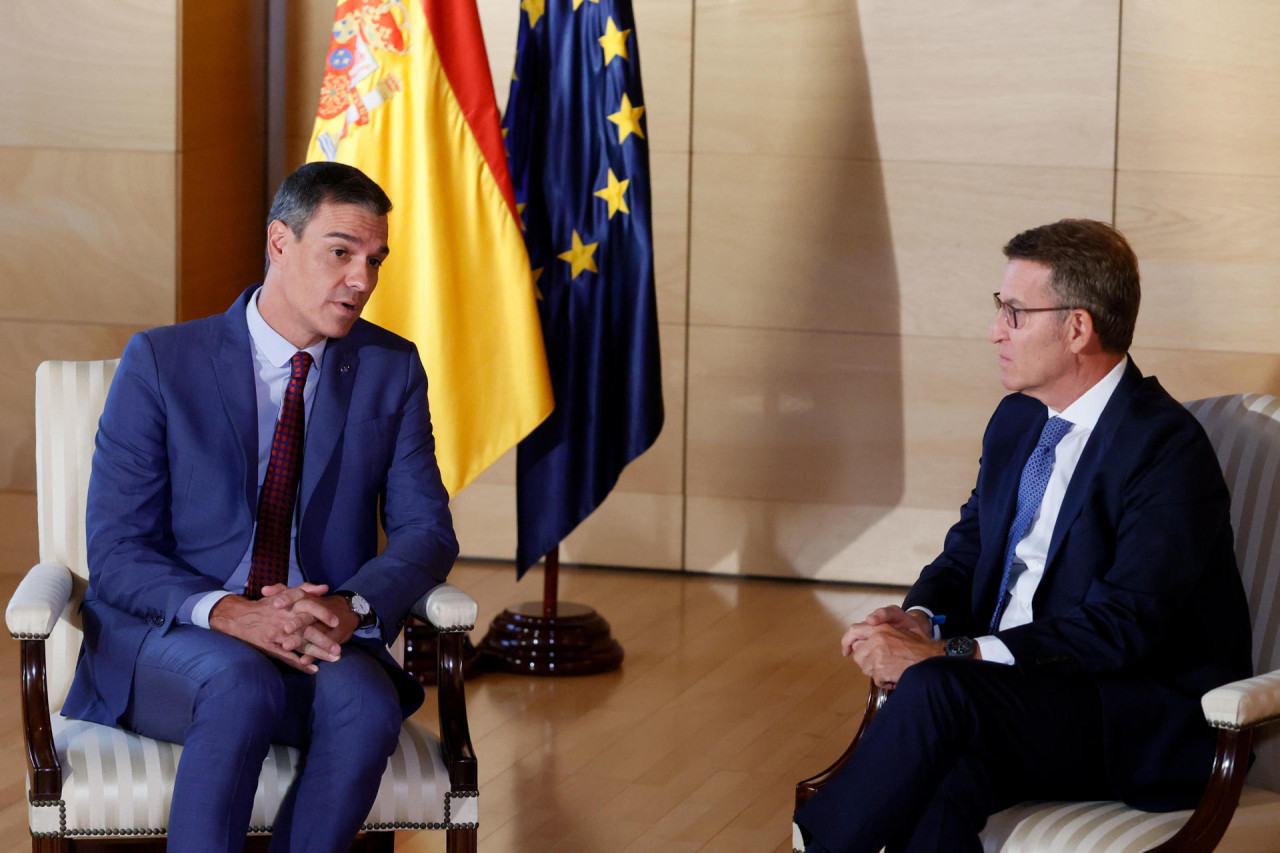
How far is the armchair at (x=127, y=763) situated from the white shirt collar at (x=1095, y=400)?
107cm

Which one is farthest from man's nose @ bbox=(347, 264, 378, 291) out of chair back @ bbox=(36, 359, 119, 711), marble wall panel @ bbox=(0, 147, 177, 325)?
marble wall panel @ bbox=(0, 147, 177, 325)

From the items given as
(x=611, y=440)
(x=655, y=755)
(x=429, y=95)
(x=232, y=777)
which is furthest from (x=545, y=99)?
(x=232, y=777)

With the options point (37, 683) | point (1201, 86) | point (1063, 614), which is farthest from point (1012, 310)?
point (1201, 86)

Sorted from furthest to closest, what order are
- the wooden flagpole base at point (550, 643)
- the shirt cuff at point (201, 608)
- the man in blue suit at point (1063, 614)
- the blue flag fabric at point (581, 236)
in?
the wooden flagpole base at point (550, 643) < the blue flag fabric at point (581, 236) < the shirt cuff at point (201, 608) < the man in blue suit at point (1063, 614)

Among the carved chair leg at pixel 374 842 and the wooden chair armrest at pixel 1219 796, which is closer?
the wooden chair armrest at pixel 1219 796

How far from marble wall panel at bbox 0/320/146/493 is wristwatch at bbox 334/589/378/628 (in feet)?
10.3

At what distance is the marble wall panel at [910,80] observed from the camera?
5.37 m

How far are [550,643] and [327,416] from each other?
1.97 metres

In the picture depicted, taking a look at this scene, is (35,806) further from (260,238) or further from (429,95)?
(260,238)

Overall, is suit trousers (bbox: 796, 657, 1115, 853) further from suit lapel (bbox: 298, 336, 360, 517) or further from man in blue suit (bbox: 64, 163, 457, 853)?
suit lapel (bbox: 298, 336, 360, 517)

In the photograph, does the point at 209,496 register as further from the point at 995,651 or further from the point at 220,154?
the point at 220,154

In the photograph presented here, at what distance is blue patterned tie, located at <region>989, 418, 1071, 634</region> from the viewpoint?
108 inches

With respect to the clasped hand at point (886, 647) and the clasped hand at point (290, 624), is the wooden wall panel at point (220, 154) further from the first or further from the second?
the clasped hand at point (886, 647)

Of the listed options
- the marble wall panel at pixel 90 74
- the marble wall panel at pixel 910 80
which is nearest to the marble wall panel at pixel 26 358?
the marble wall panel at pixel 90 74
